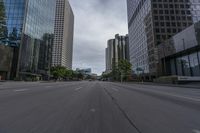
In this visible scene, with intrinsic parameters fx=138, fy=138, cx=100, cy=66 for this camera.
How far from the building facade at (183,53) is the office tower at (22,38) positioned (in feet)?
193

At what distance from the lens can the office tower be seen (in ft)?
186

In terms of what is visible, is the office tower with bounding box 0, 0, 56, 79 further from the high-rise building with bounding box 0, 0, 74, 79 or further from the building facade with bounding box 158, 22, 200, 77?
the building facade with bounding box 158, 22, 200, 77

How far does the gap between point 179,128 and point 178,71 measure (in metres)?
55.3

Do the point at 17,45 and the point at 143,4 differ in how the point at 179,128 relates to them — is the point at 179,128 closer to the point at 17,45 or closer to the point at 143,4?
the point at 17,45

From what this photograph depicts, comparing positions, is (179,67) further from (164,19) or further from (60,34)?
(60,34)

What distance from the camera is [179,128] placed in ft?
11.2

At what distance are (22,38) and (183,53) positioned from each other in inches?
2494

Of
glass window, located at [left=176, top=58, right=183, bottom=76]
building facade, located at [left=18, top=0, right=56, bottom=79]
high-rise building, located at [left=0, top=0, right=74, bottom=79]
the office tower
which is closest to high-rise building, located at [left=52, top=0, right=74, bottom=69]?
building facade, located at [left=18, top=0, right=56, bottom=79]

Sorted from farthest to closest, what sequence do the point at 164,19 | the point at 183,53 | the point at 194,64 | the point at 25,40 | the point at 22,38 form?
1. the point at 164,19
2. the point at 25,40
3. the point at 22,38
4. the point at 183,53
5. the point at 194,64

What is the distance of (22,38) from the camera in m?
59.1

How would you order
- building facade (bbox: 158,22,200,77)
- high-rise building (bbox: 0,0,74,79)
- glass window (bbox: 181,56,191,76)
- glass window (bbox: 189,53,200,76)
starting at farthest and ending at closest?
high-rise building (bbox: 0,0,74,79) → glass window (bbox: 181,56,191,76) → glass window (bbox: 189,53,200,76) → building facade (bbox: 158,22,200,77)

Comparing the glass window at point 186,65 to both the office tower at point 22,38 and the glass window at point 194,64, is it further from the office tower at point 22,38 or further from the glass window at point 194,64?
the office tower at point 22,38

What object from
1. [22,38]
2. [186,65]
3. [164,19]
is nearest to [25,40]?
[22,38]

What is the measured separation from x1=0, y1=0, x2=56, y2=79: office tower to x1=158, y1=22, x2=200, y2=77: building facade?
193 ft
